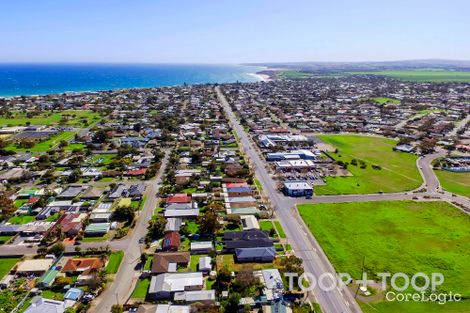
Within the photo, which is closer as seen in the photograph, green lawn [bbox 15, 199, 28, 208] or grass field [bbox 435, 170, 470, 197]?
green lawn [bbox 15, 199, 28, 208]

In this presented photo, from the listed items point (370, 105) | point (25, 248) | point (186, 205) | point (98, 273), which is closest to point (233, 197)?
point (186, 205)

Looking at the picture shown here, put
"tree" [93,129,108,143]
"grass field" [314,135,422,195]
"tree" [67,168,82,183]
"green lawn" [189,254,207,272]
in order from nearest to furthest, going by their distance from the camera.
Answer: "green lawn" [189,254,207,272]
"grass field" [314,135,422,195]
"tree" [67,168,82,183]
"tree" [93,129,108,143]

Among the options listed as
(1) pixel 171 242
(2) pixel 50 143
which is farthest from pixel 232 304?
(2) pixel 50 143

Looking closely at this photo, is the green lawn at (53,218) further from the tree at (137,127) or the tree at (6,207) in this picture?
the tree at (137,127)

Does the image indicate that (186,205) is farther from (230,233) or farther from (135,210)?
(230,233)

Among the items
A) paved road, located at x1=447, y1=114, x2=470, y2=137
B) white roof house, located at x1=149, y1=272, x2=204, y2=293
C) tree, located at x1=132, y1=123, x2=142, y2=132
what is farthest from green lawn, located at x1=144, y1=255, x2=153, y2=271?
paved road, located at x1=447, y1=114, x2=470, y2=137

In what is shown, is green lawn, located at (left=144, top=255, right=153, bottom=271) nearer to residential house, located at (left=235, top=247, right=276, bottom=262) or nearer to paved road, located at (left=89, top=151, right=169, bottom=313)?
paved road, located at (left=89, top=151, right=169, bottom=313)
